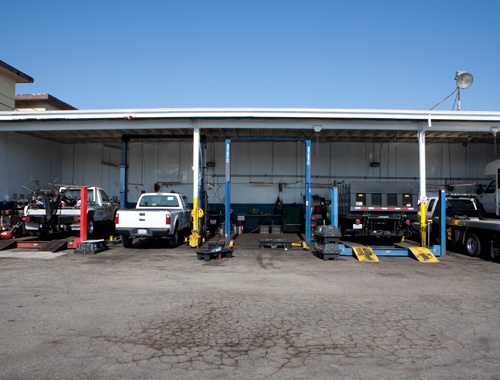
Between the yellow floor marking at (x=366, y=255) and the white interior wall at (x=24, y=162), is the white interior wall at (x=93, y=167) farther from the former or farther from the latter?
the yellow floor marking at (x=366, y=255)

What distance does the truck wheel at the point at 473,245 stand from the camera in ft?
38.3

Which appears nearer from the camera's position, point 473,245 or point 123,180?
point 473,245

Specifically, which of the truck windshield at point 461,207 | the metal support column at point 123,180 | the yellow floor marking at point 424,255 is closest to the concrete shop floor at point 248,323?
the yellow floor marking at point 424,255

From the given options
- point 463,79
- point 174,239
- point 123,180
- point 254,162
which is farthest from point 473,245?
point 123,180

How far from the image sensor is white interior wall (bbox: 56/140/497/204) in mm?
20609

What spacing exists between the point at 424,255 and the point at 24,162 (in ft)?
59.5

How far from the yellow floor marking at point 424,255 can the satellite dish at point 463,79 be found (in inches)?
317

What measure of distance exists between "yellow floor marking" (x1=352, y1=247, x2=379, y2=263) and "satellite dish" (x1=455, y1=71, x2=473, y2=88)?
8963 millimetres

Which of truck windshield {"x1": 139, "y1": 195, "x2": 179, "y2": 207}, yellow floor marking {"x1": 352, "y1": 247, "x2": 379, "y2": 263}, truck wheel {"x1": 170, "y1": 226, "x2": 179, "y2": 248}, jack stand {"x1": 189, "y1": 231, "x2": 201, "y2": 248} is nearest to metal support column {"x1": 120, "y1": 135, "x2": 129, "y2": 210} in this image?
truck windshield {"x1": 139, "y1": 195, "x2": 179, "y2": 207}

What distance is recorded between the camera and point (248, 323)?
5.12 meters

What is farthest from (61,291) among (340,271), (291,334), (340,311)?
(340,271)

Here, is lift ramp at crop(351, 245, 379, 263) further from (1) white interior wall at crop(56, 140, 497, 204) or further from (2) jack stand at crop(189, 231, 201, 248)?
(1) white interior wall at crop(56, 140, 497, 204)

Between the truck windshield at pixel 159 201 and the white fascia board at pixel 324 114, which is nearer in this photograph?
the white fascia board at pixel 324 114

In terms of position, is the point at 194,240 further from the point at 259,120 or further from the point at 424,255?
the point at 424,255
